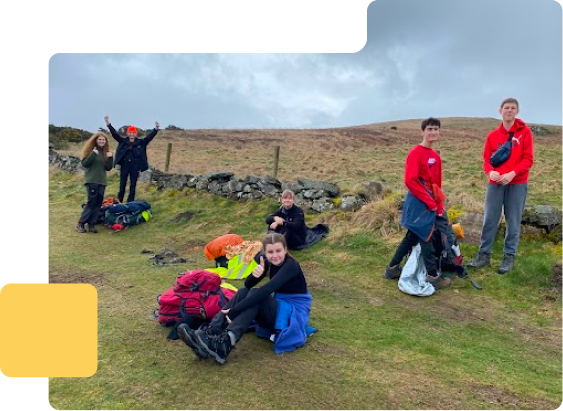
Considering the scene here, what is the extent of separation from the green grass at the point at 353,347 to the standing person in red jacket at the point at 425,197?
52 centimetres

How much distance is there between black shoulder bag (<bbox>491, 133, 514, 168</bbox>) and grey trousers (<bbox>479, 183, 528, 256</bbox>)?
330 millimetres

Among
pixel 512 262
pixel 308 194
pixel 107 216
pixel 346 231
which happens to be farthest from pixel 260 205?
pixel 512 262

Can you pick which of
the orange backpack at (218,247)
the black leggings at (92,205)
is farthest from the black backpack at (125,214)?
the orange backpack at (218,247)

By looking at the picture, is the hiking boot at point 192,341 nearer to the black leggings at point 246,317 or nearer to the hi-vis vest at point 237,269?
the black leggings at point 246,317

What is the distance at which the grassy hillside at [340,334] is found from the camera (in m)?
3.16

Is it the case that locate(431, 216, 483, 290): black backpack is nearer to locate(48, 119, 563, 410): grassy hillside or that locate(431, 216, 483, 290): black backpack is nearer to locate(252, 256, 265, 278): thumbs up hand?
locate(48, 119, 563, 410): grassy hillside

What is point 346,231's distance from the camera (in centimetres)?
798

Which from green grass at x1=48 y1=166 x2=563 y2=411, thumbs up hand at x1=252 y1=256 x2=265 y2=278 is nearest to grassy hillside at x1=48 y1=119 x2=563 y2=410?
green grass at x1=48 y1=166 x2=563 y2=411

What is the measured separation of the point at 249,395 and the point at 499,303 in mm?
3631

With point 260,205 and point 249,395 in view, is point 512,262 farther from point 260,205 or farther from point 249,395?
point 260,205

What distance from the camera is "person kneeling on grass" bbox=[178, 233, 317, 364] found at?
3.62 meters

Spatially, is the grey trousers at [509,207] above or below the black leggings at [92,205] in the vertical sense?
above

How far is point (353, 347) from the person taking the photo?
4.11m

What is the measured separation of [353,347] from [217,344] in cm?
129
